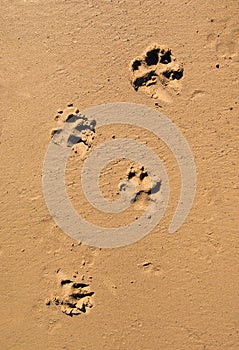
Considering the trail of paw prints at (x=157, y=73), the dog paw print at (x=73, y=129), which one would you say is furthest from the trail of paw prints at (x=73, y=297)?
the trail of paw prints at (x=157, y=73)

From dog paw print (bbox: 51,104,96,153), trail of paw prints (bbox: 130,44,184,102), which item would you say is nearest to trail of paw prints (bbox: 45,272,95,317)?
dog paw print (bbox: 51,104,96,153)

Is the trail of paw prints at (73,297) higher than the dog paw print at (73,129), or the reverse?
the dog paw print at (73,129)

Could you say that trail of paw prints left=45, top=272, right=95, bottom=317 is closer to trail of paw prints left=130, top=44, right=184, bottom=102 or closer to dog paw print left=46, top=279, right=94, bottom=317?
dog paw print left=46, top=279, right=94, bottom=317

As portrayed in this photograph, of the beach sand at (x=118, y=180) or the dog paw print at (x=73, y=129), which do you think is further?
the dog paw print at (x=73, y=129)

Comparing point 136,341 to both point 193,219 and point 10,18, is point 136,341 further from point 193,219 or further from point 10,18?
point 10,18

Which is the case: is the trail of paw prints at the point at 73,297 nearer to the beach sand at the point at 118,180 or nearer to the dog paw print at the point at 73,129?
the beach sand at the point at 118,180

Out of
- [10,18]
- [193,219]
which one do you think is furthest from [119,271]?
[10,18]
